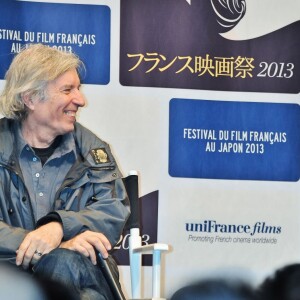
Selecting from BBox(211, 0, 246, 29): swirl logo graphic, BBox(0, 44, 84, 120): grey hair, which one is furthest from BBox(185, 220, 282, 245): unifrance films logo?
BBox(0, 44, 84, 120): grey hair

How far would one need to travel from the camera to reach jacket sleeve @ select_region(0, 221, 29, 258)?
2.24m

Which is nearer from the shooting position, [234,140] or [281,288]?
[281,288]

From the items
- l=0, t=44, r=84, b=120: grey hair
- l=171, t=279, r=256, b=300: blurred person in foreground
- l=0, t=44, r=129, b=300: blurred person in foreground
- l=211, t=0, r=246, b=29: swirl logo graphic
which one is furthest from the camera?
l=211, t=0, r=246, b=29: swirl logo graphic

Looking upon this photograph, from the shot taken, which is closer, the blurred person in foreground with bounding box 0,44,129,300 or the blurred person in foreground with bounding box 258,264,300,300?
the blurred person in foreground with bounding box 258,264,300,300

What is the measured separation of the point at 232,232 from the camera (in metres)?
3.17

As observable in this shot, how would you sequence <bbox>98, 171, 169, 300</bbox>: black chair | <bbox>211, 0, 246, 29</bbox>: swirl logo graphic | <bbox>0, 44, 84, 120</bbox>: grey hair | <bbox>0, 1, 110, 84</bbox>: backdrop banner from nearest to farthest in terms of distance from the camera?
<bbox>98, 171, 169, 300</bbox>: black chair, <bbox>0, 44, 84, 120</bbox>: grey hair, <bbox>0, 1, 110, 84</bbox>: backdrop banner, <bbox>211, 0, 246, 29</bbox>: swirl logo graphic

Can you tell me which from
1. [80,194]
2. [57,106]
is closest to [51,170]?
[80,194]

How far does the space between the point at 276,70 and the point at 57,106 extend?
1126 millimetres

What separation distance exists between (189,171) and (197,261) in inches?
14.7

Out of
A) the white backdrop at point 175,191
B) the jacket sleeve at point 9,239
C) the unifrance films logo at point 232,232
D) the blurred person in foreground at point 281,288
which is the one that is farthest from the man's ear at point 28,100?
the blurred person in foreground at point 281,288

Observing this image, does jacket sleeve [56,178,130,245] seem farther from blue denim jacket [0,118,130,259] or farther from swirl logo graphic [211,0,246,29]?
swirl logo graphic [211,0,246,29]

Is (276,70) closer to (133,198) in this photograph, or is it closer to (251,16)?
(251,16)

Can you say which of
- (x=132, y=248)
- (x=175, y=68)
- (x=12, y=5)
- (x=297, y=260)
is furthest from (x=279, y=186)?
Answer: (x=12, y=5)

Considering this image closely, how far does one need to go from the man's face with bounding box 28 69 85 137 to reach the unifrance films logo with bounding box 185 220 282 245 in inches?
34.0
